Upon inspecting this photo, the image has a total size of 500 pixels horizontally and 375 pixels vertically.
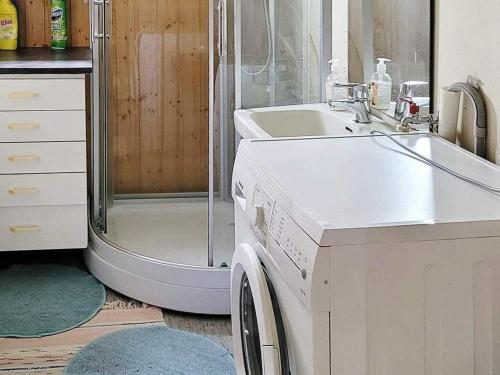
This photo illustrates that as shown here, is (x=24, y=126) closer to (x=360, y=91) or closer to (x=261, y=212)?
(x=360, y=91)

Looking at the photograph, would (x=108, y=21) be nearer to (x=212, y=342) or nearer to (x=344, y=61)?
(x=344, y=61)

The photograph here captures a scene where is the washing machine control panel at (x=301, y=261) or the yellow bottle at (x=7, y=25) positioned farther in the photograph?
the yellow bottle at (x=7, y=25)

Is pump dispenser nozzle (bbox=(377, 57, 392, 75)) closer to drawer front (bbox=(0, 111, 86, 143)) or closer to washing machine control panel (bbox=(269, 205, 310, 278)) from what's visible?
washing machine control panel (bbox=(269, 205, 310, 278))

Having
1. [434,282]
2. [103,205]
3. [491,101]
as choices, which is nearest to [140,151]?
[103,205]

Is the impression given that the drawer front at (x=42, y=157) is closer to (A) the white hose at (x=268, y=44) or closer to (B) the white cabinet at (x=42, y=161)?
(B) the white cabinet at (x=42, y=161)

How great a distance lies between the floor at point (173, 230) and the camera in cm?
308

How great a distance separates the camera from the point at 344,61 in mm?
2896

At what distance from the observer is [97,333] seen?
9.66 feet

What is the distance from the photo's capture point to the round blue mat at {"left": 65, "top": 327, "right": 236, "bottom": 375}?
2646mm

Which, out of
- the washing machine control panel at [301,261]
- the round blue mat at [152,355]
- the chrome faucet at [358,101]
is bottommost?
the round blue mat at [152,355]

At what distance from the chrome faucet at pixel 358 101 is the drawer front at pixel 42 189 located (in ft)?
4.17

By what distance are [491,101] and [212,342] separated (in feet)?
4.63

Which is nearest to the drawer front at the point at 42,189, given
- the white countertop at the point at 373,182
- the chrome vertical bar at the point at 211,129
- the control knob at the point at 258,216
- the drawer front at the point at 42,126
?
the drawer front at the point at 42,126

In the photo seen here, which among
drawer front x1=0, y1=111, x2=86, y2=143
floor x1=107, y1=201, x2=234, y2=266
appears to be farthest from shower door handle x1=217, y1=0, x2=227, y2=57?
drawer front x1=0, y1=111, x2=86, y2=143
